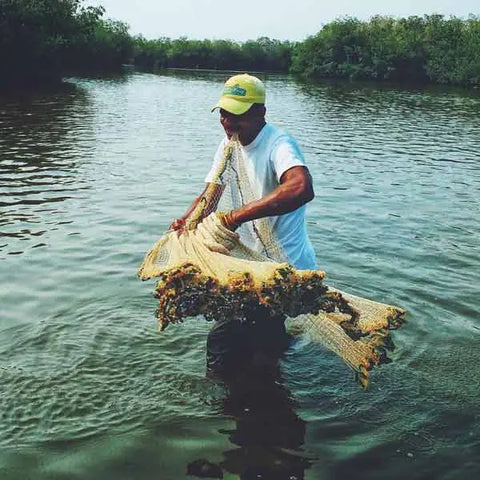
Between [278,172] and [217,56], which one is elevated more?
[217,56]

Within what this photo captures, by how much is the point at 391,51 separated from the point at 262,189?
83131mm

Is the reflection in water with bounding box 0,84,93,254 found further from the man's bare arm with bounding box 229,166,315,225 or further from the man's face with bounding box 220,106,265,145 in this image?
the man's bare arm with bounding box 229,166,315,225

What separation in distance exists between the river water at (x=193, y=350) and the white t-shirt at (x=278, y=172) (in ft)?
4.67

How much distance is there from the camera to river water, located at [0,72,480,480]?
15.7 ft

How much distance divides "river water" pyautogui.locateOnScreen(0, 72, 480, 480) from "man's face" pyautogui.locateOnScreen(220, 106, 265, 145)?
2335mm

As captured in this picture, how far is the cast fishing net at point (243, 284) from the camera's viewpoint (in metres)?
4.19

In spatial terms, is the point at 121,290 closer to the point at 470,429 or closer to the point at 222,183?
the point at 222,183

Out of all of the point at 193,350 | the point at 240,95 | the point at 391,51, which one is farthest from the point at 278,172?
the point at 391,51

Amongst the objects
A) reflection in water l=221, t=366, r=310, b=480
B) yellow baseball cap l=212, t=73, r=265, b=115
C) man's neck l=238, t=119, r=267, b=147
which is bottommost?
reflection in water l=221, t=366, r=310, b=480

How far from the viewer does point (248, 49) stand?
10369 centimetres

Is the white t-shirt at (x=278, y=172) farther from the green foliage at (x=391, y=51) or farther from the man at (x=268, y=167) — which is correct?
the green foliage at (x=391, y=51)

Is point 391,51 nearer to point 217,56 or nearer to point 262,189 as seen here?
point 217,56

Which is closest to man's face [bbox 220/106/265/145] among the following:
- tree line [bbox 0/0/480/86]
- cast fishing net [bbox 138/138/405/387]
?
cast fishing net [bbox 138/138/405/387]

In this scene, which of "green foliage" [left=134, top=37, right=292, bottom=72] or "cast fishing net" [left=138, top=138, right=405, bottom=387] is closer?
"cast fishing net" [left=138, top=138, right=405, bottom=387]
